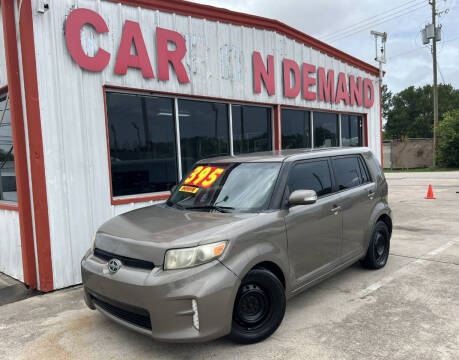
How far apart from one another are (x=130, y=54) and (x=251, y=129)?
3183 mm

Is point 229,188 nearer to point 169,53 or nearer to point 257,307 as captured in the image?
point 257,307

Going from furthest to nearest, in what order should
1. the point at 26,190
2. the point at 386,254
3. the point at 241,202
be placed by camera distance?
1. the point at 386,254
2. the point at 26,190
3. the point at 241,202

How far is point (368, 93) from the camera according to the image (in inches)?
460

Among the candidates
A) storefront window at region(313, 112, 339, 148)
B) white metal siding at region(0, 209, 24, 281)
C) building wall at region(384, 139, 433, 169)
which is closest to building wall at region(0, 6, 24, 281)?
white metal siding at region(0, 209, 24, 281)

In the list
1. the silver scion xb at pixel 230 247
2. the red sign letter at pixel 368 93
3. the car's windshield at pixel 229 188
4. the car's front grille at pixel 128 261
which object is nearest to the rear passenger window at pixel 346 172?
the silver scion xb at pixel 230 247

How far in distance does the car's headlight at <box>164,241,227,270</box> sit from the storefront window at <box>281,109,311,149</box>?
6168 millimetres

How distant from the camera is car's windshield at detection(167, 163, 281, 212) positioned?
143 inches

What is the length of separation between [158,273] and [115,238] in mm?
681

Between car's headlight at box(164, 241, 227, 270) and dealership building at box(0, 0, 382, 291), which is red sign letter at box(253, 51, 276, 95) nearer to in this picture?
dealership building at box(0, 0, 382, 291)

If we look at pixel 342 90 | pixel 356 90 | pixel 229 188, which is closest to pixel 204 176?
pixel 229 188

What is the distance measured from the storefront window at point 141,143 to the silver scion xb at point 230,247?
182 cm

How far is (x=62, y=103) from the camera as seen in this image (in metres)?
5.05

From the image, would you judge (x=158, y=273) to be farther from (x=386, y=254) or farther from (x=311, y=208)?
(x=386, y=254)

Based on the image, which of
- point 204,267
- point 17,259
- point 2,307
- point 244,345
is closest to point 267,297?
point 244,345
